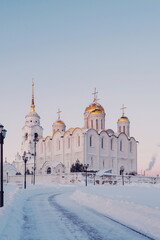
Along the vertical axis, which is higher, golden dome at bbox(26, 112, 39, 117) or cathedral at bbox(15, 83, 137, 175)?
golden dome at bbox(26, 112, 39, 117)

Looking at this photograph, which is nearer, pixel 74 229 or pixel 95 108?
pixel 74 229

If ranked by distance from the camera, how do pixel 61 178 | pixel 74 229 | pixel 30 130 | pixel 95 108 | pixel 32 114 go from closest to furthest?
pixel 74 229 → pixel 61 178 → pixel 95 108 → pixel 30 130 → pixel 32 114

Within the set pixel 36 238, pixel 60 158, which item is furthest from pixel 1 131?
pixel 60 158

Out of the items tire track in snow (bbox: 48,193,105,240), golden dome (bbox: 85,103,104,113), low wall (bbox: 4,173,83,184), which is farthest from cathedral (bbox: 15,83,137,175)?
tire track in snow (bbox: 48,193,105,240)

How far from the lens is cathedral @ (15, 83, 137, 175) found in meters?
73.7

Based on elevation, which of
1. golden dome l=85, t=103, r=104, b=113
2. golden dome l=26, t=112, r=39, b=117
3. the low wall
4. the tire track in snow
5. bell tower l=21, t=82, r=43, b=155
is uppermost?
golden dome l=85, t=103, r=104, b=113

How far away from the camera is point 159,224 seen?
913 centimetres

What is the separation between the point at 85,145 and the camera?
72250 millimetres

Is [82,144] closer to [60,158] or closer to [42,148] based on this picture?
[60,158]

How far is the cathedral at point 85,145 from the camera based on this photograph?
73.7 metres

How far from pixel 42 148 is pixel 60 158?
9277mm

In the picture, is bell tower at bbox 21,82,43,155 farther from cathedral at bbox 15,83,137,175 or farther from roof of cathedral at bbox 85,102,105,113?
roof of cathedral at bbox 85,102,105,113

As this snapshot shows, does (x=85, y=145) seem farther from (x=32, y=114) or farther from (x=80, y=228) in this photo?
(x=80, y=228)

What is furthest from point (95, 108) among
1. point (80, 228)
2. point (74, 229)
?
point (74, 229)
